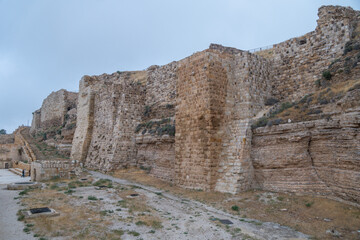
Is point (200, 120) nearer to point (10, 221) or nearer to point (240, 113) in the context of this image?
point (240, 113)

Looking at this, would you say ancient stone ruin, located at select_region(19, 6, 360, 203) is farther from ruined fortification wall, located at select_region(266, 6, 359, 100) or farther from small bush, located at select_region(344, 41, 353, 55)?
small bush, located at select_region(344, 41, 353, 55)

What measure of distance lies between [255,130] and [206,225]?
492cm

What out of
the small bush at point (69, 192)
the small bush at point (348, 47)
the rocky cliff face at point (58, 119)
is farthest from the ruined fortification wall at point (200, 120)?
the rocky cliff face at point (58, 119)

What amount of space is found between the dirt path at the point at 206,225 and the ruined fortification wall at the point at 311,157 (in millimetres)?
2273

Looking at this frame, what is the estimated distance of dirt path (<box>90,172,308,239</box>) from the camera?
691cm

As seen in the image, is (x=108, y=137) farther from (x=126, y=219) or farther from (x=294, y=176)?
(x=294, y=176)

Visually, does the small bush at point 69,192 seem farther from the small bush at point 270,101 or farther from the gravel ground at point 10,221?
the small bush at point 270,101

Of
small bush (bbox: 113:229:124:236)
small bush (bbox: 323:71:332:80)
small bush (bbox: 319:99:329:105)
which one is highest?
small bush (bbox: 323:71:332:80)

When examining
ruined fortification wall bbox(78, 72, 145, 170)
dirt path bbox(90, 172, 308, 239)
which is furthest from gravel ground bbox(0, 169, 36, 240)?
ruined fortification wall bbox(78, 72, 145, 170)

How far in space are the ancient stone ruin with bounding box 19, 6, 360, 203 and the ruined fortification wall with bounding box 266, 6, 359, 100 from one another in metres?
0.04

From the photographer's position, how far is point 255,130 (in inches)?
442

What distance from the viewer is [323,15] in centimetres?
1204

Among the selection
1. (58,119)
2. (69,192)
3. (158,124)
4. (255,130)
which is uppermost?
(58,119)

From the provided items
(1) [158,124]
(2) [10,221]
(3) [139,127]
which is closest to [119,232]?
(2) [10,221]
